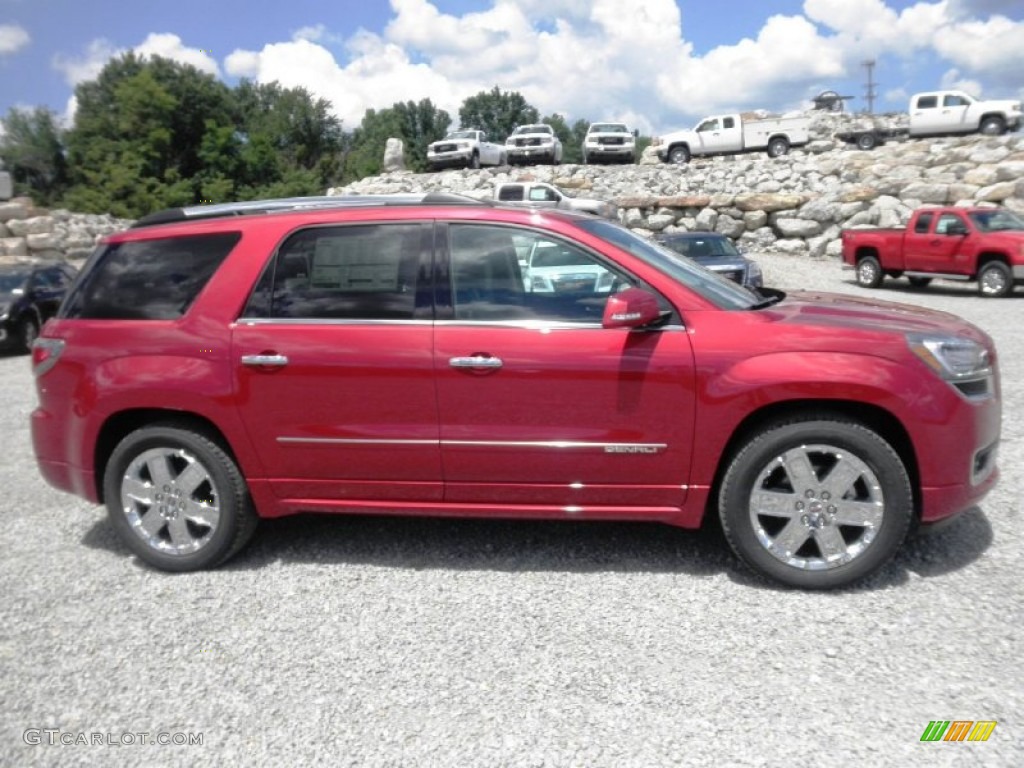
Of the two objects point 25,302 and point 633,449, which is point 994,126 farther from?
point 633,449

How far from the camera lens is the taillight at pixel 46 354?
4.28 m

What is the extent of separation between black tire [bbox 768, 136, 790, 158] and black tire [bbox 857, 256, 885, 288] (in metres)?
13.5

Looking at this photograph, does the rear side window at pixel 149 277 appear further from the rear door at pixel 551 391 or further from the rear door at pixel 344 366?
the rear door at pixel 551 391

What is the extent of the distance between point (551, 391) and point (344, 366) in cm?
100

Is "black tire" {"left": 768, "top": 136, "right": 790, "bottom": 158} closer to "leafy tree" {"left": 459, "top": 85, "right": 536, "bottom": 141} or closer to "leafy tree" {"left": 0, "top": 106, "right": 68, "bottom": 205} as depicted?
"leafy tree" {"left": 0, "top": 106, "right": 68, "bottom": 205}

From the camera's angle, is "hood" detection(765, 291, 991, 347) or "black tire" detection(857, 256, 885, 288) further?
"black tire" detection(857, 256, 885, 288)

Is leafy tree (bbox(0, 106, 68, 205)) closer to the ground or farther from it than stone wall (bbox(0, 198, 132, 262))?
farther from it

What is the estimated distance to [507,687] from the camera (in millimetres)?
3090

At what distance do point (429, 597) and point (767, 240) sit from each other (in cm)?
2207

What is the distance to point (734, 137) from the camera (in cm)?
3139

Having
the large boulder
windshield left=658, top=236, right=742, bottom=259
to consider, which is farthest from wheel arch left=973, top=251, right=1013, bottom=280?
the large boulder

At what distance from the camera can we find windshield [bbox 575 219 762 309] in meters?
3.94

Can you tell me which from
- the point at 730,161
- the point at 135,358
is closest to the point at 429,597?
the point at 135,358

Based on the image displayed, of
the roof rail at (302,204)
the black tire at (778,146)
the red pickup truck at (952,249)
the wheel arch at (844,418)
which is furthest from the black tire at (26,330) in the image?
the black tire at (778,146)
